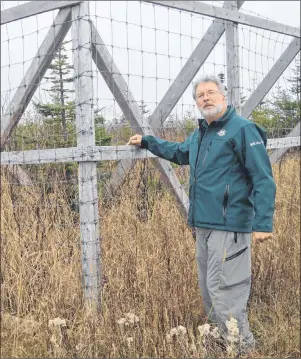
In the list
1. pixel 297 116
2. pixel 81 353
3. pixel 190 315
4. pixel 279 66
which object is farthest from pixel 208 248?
pixel 297 116

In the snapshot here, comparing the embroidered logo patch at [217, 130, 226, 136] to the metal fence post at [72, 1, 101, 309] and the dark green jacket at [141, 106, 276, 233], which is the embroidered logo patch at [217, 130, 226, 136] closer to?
the dark green jacket at [141, 106, 276, 233]

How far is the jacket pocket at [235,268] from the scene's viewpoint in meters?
3.36

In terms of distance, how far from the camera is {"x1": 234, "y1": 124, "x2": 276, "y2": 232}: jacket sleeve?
3180 mm

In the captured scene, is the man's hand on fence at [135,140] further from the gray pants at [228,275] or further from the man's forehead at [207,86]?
the gray pants at [228,275]

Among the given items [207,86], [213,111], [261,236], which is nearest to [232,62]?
[207,86]

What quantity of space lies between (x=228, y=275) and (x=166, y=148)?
0.98m

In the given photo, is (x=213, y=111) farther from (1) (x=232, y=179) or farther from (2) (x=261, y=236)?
(2) (x=261, y=236)

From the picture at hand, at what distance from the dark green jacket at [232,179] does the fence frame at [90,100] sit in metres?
0.60

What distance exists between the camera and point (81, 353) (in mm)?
3225

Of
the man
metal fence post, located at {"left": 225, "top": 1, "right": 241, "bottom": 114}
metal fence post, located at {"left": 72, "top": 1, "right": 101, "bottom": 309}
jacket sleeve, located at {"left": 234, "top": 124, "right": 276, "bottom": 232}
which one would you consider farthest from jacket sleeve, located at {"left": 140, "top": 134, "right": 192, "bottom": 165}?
metal fence post, located at {"left": 225, "top": 1, "right": 241, "bottom": 114}

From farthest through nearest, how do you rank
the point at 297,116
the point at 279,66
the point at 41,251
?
the point at 297,116 < the point at 279,66 < the point at 41,251

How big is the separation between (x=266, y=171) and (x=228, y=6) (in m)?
1.96

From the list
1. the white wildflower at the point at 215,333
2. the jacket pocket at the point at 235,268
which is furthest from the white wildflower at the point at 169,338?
the jacket pocket at the point at 235,268

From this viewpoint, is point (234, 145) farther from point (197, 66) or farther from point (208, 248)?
point (197, 66)
